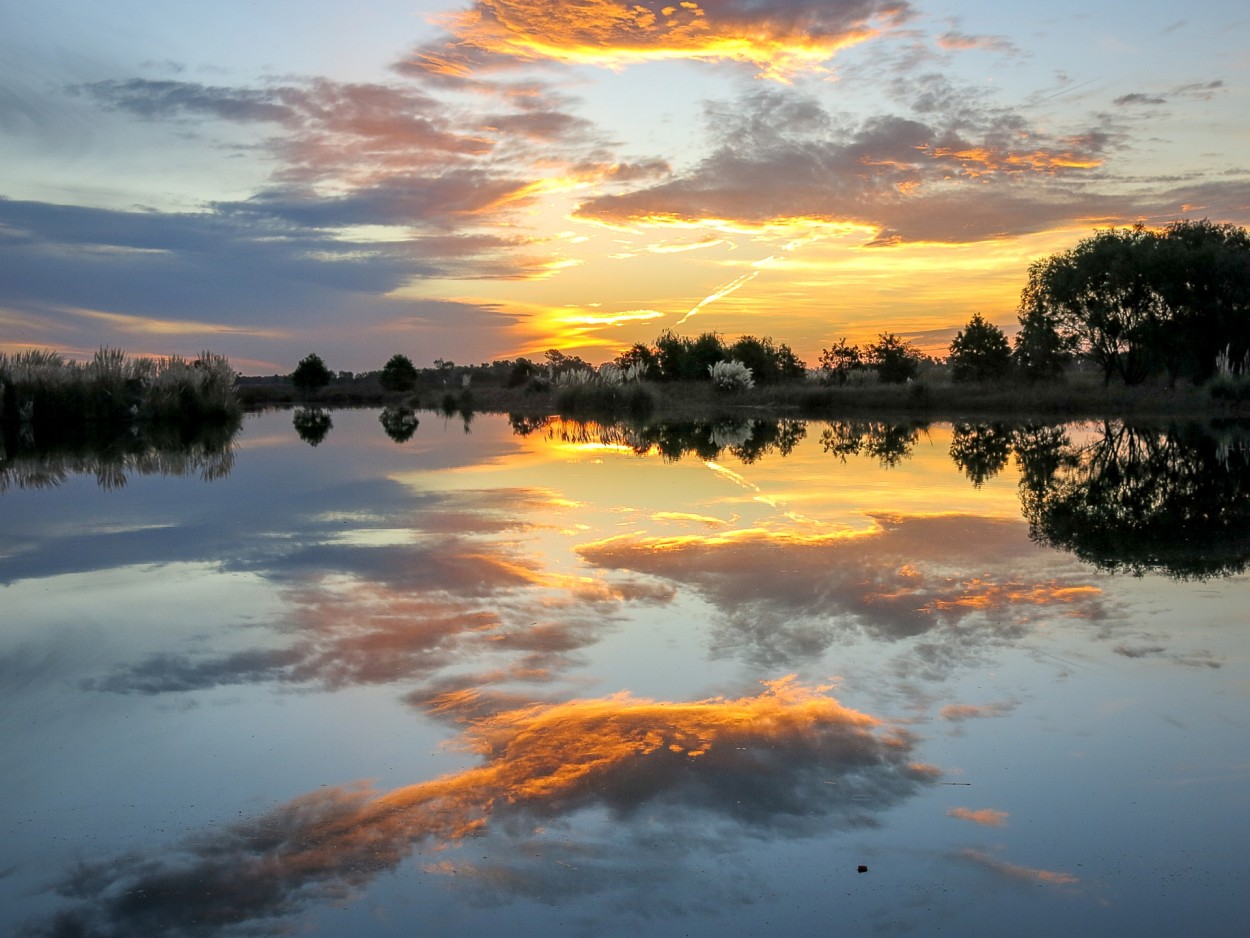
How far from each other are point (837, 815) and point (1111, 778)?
3.31ft

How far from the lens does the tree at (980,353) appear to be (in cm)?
4184

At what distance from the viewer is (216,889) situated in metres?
2.54

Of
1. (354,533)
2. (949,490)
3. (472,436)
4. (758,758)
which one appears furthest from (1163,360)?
(758,758)

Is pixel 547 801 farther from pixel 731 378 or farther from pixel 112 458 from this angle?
pixel 731 378

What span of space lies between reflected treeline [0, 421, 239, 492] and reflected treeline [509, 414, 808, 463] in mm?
7268

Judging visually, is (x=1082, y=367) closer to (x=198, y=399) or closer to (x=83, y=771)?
(x=198, y=399)

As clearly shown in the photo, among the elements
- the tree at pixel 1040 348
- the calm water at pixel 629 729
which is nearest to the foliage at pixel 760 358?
the tree at pixel 1040 348

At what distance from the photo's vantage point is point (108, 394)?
21.8m

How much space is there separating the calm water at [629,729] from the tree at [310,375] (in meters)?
57.5

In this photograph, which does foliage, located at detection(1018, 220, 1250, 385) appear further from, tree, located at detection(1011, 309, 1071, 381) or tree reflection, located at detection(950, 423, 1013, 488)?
tree reflection, located at detection(950, 423, 1013, 488)

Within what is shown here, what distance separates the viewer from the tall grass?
20500mm

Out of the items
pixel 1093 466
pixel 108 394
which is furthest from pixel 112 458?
pixel 1093 466

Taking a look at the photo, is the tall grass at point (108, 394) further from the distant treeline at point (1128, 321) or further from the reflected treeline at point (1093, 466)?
the distant treeline at point (1128, 321)

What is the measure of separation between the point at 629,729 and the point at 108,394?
2190 centimetres
